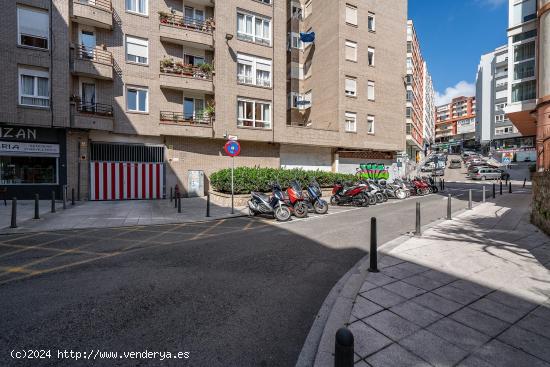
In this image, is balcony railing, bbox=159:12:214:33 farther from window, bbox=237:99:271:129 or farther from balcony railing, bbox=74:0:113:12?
window, bbox=237:99:271:129

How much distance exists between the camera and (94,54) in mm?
16141

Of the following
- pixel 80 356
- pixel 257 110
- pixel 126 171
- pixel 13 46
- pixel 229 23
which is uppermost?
pixel 229 23

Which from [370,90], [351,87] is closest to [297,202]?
[351,87]

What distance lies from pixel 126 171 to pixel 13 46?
27.0ft

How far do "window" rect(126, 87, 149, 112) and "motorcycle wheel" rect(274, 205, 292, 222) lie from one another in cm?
1244

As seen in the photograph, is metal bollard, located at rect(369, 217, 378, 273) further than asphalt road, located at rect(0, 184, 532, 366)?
Yes

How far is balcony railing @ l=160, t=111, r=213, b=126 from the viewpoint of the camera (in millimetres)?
17656

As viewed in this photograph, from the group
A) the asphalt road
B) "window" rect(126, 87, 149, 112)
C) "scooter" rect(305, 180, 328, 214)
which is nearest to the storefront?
"window" rect(126, 87, 149, 112)

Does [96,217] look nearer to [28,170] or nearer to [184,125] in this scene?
[28,170]

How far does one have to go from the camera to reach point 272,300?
12.8 feet

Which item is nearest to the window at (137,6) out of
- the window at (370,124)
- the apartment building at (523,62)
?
the window at (370,124)

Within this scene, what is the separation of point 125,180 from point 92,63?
688 cm

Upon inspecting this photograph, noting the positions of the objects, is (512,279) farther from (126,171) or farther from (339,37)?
(339,37)

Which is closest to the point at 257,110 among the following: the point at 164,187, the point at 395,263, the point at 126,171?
the point at 164,187
